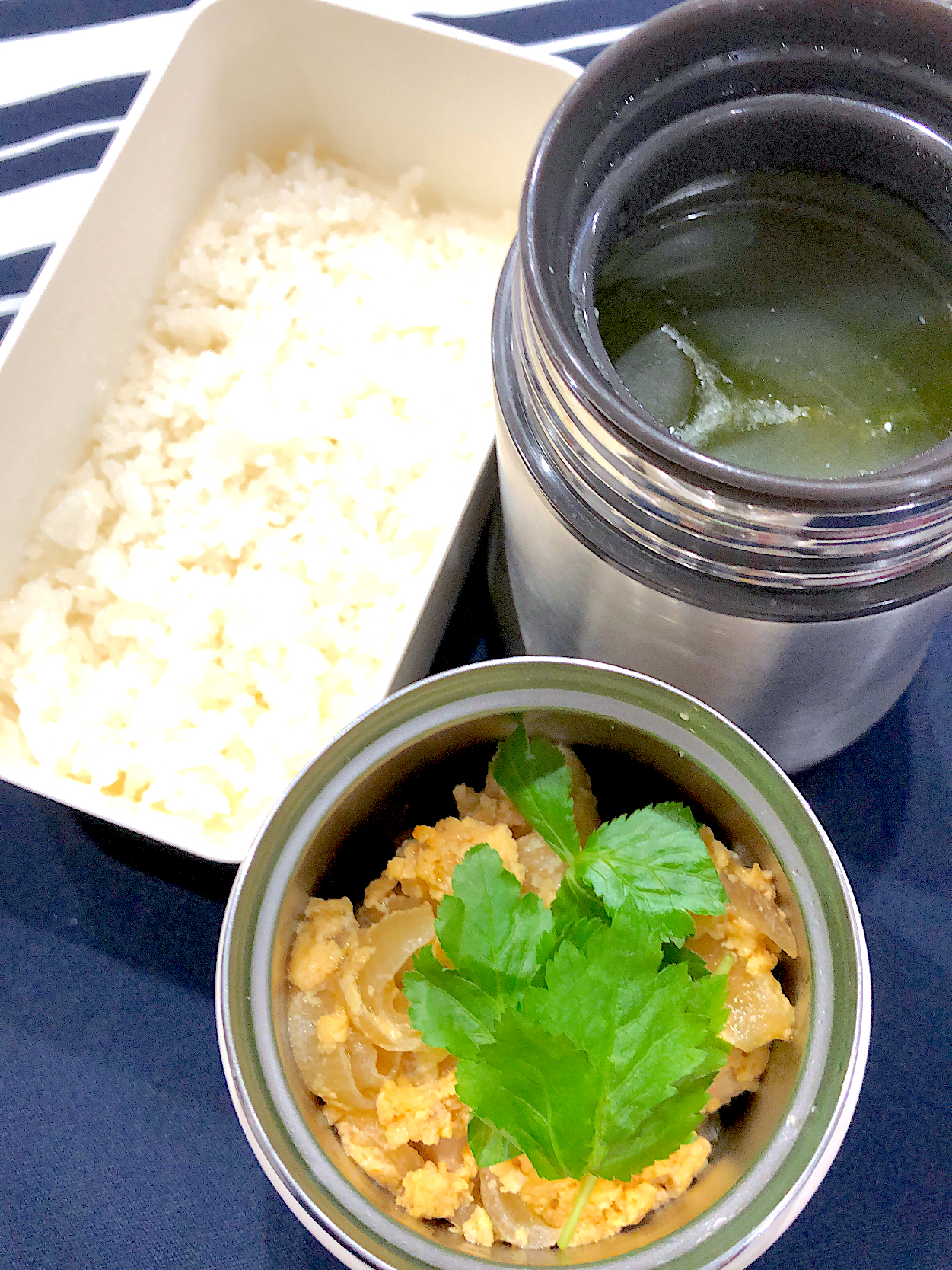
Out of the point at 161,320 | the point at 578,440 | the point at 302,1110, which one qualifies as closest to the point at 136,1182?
the point at 302,1110

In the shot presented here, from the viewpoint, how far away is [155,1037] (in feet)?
2.86

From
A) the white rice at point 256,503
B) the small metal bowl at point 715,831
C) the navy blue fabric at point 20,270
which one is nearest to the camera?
the small metal bowl at point 715,831

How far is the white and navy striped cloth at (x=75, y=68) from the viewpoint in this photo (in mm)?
1109

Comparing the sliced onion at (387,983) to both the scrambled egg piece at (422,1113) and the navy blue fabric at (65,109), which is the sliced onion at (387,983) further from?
the navy blue fabric at (65,109)

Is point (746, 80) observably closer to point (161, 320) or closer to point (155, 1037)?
point (161, 320)

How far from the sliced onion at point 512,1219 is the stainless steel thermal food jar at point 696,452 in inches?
13.5

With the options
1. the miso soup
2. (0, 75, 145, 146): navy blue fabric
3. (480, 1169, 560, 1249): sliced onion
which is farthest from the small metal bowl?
(0, 75, 145, 146): navy blue fabric

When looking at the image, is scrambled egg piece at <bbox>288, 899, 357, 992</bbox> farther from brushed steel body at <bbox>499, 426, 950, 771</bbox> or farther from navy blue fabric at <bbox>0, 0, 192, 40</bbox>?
navy blue fabric at <bbox>0, 0, 192, 40</bbox>

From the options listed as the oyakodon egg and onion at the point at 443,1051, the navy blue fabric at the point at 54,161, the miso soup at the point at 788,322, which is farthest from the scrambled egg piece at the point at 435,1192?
the navy blue fabric at the point at 54,161

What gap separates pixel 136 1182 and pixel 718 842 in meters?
0.54

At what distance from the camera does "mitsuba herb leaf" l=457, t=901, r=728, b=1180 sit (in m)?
0.55

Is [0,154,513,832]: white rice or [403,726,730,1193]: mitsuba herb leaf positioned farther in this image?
[0,154,513,832]: white rice

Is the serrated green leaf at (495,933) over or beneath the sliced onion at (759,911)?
beneath

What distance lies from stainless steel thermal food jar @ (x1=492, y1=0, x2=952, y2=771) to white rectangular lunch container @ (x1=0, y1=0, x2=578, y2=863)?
20 centimetres
